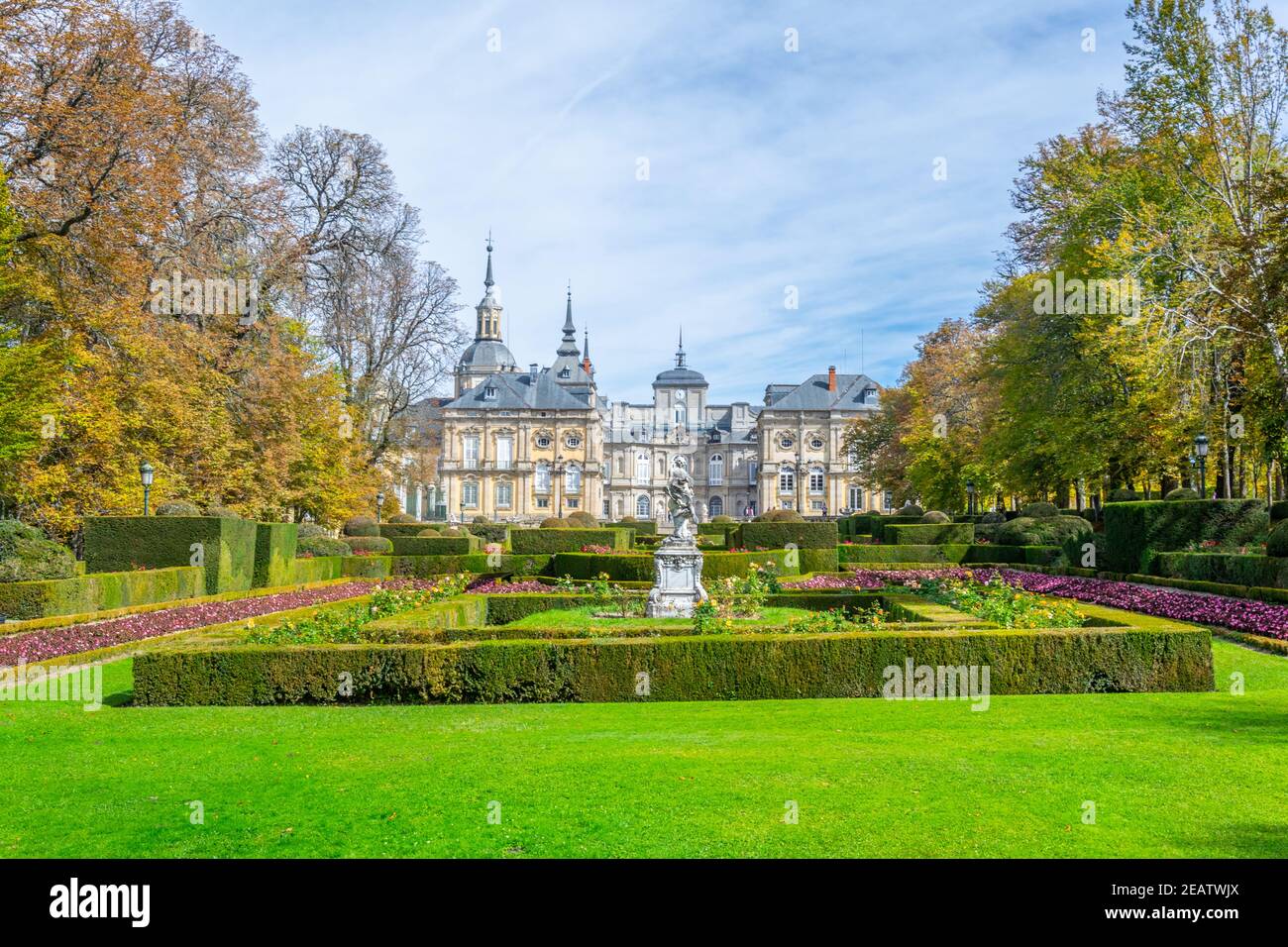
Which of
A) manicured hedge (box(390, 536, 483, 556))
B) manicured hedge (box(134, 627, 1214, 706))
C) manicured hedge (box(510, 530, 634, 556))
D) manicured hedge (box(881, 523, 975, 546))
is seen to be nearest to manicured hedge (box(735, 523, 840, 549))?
manicured hedge (box(510, 530, 634, 556))

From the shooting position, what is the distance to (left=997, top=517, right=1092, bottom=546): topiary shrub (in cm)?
2541

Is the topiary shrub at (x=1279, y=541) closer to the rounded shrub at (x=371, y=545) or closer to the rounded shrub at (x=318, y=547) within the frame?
the rounded shrub at (x=318, y=547)

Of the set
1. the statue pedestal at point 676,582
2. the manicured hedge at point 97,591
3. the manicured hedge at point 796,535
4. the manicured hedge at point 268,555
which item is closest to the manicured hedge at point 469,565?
the manicured hedge at point 268,555

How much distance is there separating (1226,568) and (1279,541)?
1667 mm

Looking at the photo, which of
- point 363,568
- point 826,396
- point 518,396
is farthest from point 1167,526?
point 518,396

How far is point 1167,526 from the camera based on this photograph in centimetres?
1870

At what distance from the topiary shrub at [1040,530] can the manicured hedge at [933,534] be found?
2.34 m

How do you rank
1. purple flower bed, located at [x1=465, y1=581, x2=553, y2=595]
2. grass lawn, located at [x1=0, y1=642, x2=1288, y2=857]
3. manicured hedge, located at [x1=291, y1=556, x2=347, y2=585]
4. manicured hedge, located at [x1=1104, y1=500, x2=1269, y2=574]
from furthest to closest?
manicured hedge, located at [x1=291, y1=556, x2=347, y2=585], purple flower bed, located at [x1=465, y1=581, x2=553, y2=595], manicured hedge, located at [x1=1104, y1=500, x2=1269, y2=574], grass lawn, located at [x1=0, y1=642, x2=1288, y2=857]

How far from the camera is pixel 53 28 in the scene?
1719 centimetres

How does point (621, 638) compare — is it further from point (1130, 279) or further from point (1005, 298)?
point (1005, 298)

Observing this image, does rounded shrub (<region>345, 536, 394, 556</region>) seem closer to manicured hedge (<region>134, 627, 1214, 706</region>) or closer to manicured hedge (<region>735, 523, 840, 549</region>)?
manicured hedge (<region>735, 523, 840, 549</region>)

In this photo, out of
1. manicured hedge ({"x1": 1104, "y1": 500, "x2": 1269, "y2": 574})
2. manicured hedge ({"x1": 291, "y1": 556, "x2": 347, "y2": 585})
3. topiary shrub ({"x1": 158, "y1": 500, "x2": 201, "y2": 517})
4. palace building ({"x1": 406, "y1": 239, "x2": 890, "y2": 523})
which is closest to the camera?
manicured hedge ({"x1": 1104, "y1": 500, "x2": 1269, "y2": 574})

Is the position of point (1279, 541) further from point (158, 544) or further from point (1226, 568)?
point (158, 544)

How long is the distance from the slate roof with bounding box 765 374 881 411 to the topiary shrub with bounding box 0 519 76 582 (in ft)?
205
